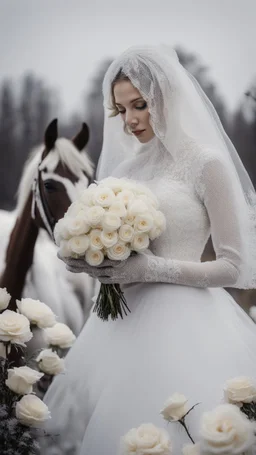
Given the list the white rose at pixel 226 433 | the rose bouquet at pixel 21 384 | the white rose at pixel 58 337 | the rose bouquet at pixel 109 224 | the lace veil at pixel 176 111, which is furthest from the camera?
the white rose at pixel 58 337

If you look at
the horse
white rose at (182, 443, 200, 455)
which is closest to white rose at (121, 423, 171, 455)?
white rose at (182, 443, 200, 455)

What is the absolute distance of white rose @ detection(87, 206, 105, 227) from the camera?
1593mm

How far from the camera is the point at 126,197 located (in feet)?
5.41

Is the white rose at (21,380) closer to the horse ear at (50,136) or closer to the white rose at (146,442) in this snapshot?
the white rose at (146,442)

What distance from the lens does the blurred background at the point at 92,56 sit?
13.0 feet

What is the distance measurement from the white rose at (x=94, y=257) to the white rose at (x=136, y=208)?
4.9 inches

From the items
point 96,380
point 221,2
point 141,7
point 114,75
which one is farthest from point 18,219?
point 221,2

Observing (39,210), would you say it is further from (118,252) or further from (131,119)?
(118,252)

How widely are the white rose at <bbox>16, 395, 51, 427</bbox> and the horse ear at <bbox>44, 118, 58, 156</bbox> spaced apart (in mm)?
1763

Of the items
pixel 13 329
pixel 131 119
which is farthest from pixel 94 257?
pixel 131 119

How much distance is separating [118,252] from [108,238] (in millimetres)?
45

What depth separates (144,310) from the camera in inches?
70.2

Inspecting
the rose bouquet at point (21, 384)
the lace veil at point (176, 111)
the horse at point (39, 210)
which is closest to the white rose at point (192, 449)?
the rose bouquet at point (21, 384)

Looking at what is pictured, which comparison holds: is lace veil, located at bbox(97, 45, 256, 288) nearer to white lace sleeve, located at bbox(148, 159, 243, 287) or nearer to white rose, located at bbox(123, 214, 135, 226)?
white lace sleeve, located at bbox(148, 159, 243, 287)
